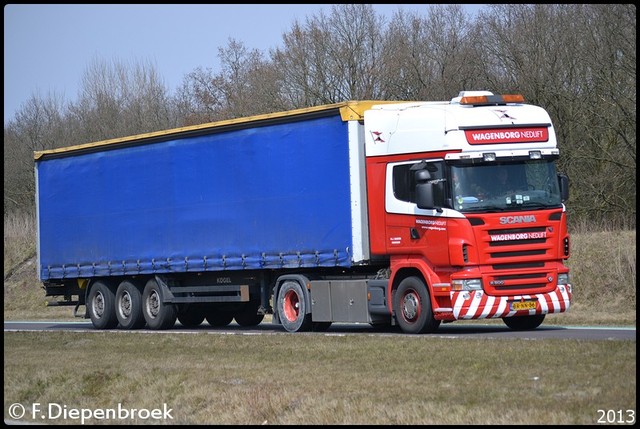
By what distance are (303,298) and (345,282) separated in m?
1.09

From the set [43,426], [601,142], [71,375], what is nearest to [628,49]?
[601,142]

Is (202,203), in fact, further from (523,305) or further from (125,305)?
(523,305)

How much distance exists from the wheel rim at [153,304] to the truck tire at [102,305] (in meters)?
1.16

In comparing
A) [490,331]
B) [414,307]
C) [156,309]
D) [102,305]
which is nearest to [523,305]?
[490,331]

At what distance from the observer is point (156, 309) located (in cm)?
2661

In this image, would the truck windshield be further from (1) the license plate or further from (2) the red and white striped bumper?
(1) the license plate

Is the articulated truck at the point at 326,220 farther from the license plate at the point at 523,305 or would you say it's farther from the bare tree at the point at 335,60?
the bare tree at the point at 335,60

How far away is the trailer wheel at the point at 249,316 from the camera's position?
27.2 metres

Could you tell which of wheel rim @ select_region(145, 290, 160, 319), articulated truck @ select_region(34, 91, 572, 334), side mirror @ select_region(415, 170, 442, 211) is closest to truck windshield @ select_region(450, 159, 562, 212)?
articulated truck @ select_region(34, 91, 572, 334)

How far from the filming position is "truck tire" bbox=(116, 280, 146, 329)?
26916 millimetres

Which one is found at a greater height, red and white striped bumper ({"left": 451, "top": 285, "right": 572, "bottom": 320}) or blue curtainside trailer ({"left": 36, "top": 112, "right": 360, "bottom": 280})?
blue curtainside trailer ({"left": 36, "top": 112, "right": 360, "bottom": 280})
